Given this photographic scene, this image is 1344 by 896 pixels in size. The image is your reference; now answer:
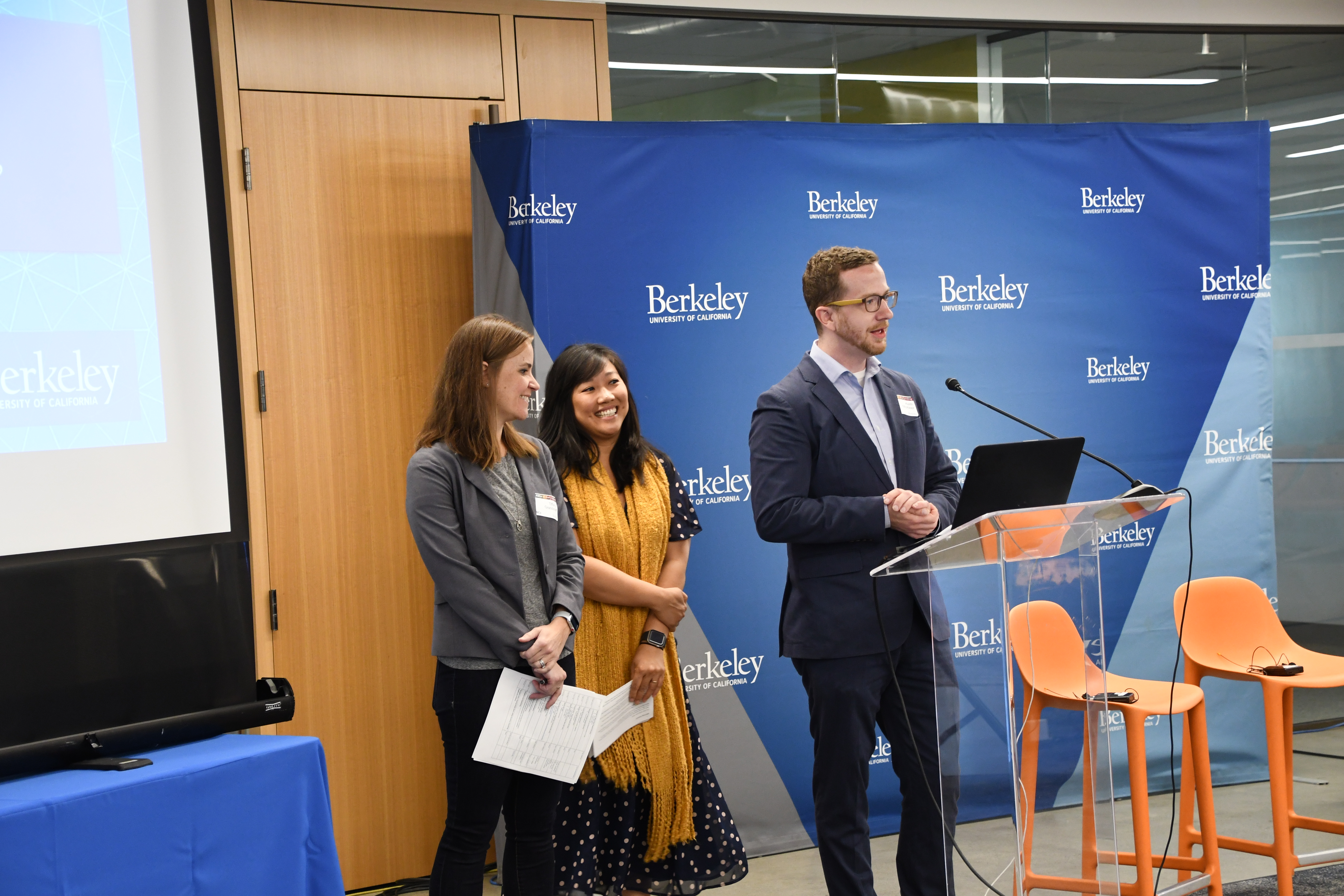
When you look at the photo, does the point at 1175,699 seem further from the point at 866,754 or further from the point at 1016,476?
the point at 1016,476

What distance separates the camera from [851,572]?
2.64m

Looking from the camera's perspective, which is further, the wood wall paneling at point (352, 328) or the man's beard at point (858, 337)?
the wood wall paneling at point (352, 328)

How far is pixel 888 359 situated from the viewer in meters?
3.94

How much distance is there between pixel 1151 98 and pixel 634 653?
3518mm

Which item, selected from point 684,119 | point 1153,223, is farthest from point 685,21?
point 1153,223

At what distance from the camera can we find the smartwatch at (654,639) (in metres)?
2.92

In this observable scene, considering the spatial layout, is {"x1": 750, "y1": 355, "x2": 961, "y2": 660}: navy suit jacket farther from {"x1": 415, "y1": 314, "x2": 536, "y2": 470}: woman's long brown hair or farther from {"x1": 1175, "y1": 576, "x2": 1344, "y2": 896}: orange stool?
{"x1": 1175, "y1": 576, "x2": 1344, "y2": 896}: orange stool

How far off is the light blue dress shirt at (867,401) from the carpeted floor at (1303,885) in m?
1.57

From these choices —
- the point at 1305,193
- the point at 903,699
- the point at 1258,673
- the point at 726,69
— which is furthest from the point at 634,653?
the point at 1305,193

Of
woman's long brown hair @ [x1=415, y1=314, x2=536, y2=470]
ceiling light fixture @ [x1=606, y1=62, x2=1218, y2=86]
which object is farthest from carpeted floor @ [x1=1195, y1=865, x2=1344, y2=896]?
ceiling light fixture @ [x1=606, y1=62, x2=1218, y2=86]

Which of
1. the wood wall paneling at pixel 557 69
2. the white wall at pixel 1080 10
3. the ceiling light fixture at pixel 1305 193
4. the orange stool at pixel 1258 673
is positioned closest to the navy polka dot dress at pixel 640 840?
the orange stool at pixel 1258 673

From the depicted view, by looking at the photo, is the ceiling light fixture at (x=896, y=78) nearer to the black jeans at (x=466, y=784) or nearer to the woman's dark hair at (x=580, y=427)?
the woman's dark hair at (x=580, y=427)

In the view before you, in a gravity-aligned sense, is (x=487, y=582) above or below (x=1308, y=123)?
below

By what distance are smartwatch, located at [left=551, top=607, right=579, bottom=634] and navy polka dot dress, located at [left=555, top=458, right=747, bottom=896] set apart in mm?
535
